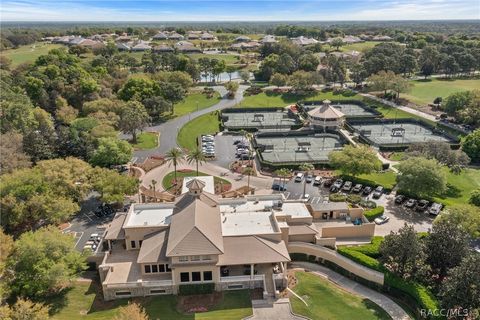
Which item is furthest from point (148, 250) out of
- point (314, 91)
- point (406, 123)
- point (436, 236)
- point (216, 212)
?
point (314, 91)

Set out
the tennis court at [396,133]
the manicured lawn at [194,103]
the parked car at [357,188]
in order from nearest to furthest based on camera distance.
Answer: the parked car at [357,188]
the tennis court at [396,133]
the manicured lawn at [194,103]

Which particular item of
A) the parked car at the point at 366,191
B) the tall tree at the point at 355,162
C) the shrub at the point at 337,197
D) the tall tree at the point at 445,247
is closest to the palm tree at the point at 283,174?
the shrub at the point at 337,197

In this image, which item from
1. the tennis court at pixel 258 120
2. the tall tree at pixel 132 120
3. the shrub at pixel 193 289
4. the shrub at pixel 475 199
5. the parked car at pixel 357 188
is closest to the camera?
the shrub at pixel 193 289

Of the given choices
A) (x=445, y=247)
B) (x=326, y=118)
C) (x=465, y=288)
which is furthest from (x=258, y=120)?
(x=465, y=288)

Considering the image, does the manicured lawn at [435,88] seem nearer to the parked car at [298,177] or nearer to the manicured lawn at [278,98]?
the manicured lawn at [278,98]

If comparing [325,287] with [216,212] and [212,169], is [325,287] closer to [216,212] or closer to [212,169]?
[216,212]

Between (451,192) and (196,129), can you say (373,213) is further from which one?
(196,129)

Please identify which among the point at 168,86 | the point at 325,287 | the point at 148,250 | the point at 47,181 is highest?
the point at 168,86
